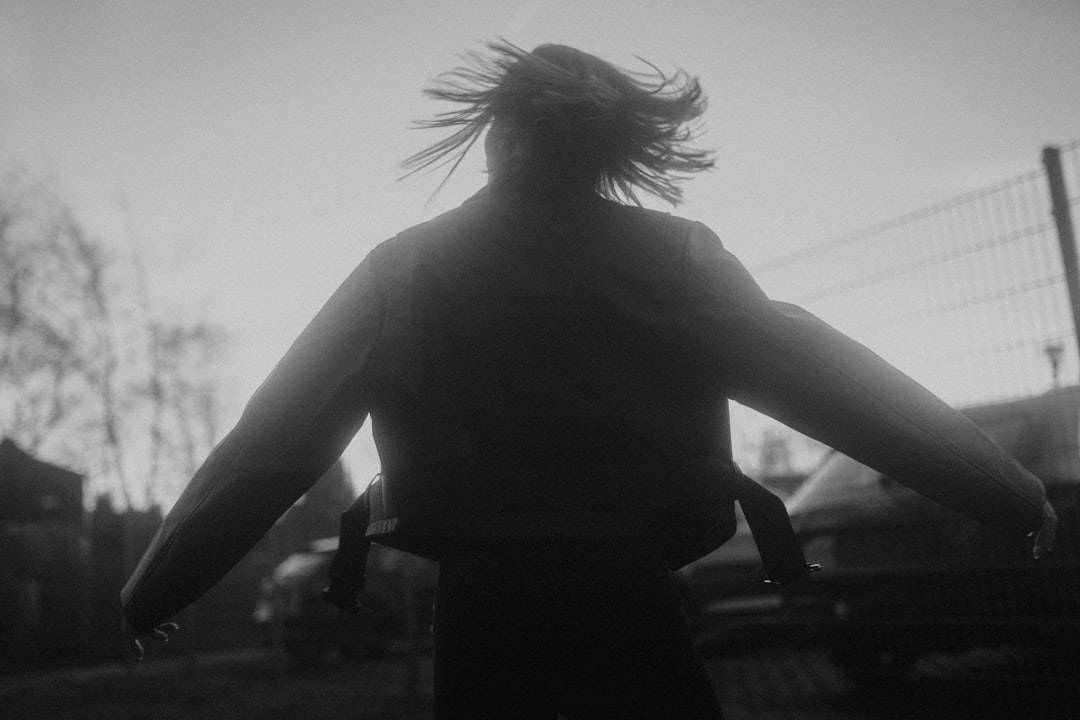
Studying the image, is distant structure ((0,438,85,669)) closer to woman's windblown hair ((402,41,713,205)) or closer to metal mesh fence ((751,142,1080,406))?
metal mesh fence ((751,142,1080,406))

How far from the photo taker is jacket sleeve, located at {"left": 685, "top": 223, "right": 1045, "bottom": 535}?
1312 millimetres

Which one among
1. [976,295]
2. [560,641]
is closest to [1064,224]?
[976,295]

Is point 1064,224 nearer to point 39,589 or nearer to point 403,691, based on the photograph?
point 403,691

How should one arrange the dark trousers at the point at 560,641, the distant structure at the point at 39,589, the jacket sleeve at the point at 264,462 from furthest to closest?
the distant structure at the point at 39,589, the jacket sleeve at the point at 264,462, the dark trousers at the point at 560,641

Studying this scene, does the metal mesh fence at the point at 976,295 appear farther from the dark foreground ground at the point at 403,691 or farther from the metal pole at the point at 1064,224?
the dark foreground ground at the point at 403,691

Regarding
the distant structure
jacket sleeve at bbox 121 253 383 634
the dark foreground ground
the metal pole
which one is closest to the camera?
jacket sleeve at bbox 121 253 383 634

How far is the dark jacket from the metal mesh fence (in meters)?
2.64

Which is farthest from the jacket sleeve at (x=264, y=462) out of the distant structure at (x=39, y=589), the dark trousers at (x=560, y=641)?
the distant structure at (x=39, y=589)

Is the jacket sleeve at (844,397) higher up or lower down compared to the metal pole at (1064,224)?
lower down

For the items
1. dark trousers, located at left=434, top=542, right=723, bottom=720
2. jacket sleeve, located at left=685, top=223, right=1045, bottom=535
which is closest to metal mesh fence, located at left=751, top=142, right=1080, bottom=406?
jacket sleeve, located at left=685, top=223, right=1045, bottom=535

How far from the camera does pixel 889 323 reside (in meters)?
4.34

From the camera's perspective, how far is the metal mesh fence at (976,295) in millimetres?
3865

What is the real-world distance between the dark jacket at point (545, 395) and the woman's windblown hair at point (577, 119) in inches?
5.3

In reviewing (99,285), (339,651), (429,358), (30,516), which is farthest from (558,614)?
(30,516)
